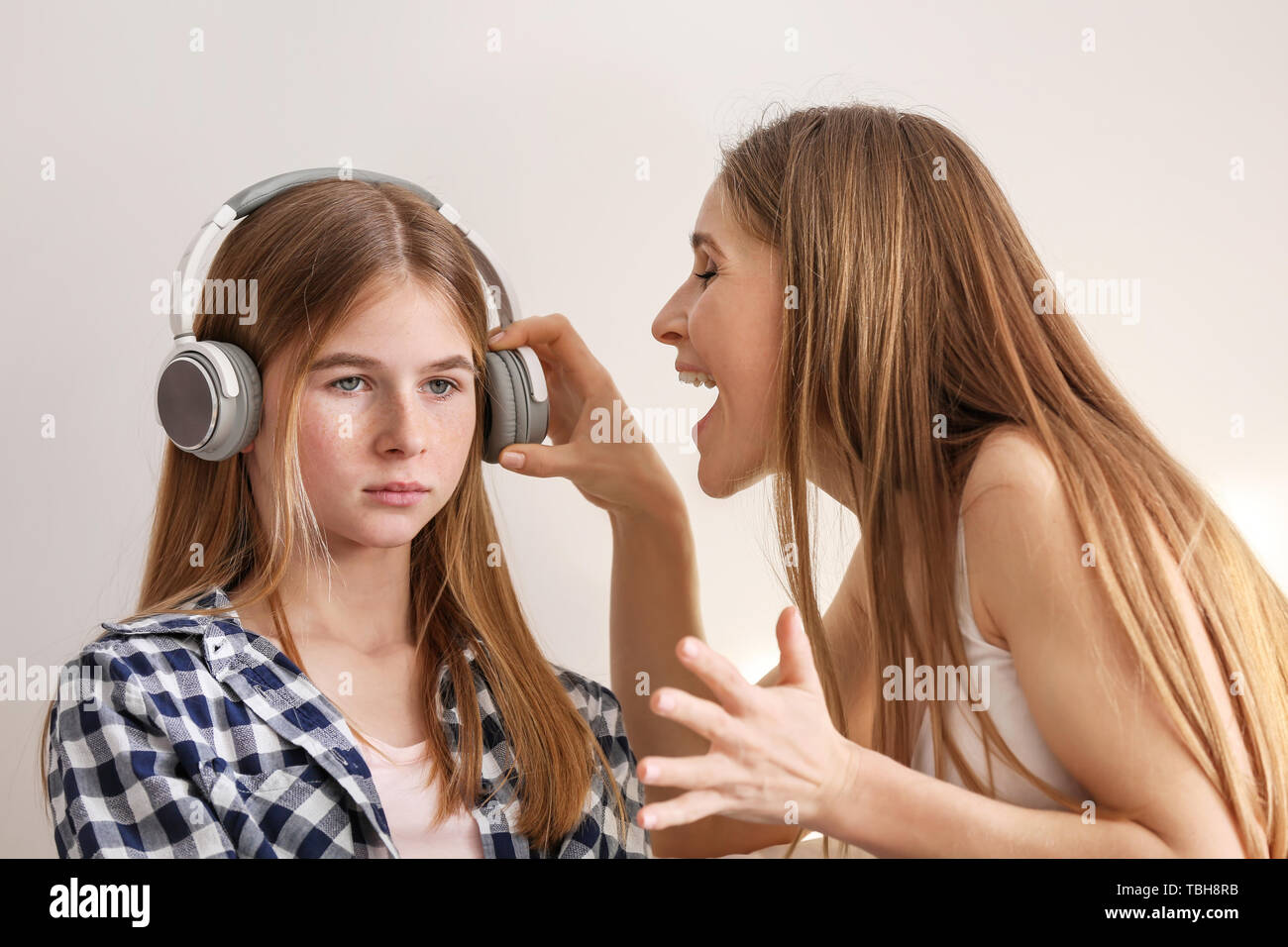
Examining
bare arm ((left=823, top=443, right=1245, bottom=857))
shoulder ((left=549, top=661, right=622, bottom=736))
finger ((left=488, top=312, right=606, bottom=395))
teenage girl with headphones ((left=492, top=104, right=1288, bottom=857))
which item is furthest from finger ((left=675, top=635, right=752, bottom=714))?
finger ((left=488, top=312, right=606, bottom=395))

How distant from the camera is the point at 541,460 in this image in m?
1.45

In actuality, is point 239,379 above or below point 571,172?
below

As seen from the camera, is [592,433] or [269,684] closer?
[269,684]

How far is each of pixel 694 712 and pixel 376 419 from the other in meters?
0.53

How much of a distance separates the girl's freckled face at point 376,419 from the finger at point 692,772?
0.47 m

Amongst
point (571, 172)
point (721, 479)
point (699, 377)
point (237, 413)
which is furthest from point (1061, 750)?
point (571, 172)

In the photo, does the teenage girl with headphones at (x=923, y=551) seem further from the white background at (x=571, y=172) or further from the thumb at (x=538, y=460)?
the white background at (x=571, y=172)

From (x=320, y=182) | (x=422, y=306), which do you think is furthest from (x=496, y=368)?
(x=320, y=182)

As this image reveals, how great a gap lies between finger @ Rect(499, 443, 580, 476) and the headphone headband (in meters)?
0.17

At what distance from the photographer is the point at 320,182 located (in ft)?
4.41

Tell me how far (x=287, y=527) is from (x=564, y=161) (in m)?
0.87

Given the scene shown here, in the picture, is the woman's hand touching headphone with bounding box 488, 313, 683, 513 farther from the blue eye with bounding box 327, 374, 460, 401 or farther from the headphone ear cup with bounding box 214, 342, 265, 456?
the headphone ear cup with bounding box 214, 342, 265, 456

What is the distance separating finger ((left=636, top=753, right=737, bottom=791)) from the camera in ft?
2.89

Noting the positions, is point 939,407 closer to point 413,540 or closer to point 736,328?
point 736,328
